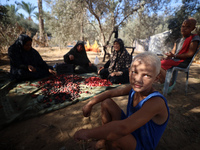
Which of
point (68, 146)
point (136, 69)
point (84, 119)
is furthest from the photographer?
point (84, 119)

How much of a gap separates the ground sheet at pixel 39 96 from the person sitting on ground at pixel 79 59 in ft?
3.92

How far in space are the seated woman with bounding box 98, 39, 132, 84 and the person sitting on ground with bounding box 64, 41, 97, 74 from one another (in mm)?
1094

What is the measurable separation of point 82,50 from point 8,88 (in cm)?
328

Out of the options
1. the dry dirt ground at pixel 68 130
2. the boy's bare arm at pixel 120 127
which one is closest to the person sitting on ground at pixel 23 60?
the dry dirt ground at pixel 68 130

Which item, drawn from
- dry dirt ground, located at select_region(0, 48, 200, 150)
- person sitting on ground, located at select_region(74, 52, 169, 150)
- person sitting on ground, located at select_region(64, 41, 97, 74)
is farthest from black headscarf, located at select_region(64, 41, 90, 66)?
person sitting on ground, located at select_region(74, 52, 169, 150)

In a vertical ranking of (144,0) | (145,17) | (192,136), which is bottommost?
(192,136)

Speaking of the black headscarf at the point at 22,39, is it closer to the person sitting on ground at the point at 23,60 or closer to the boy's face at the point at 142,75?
the person sitting on ground at the point at 23,60

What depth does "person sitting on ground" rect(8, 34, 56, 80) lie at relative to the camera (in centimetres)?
391

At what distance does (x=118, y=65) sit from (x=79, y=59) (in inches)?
80.8

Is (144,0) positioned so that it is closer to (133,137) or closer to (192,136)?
(192,136)

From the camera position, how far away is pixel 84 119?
234cm

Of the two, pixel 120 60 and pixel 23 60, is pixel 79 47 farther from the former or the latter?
pixel 23 60

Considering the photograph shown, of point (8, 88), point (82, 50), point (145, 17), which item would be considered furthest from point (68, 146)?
point (145, 17)

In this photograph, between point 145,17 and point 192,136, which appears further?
point 145,17
